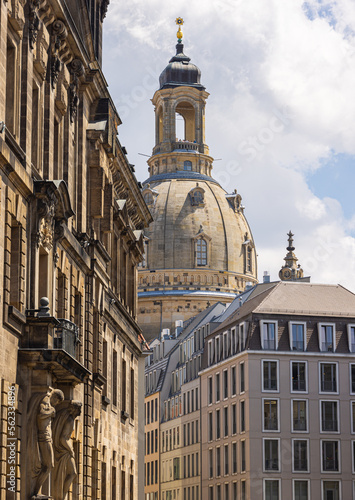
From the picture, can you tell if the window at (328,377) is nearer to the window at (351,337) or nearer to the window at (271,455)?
the window at (351,337)

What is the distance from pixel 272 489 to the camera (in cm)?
10694

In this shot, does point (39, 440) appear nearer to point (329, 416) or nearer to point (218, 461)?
point (329, 416)

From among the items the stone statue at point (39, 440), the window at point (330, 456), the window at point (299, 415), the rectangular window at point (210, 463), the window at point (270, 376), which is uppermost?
the window at point (270, 376)

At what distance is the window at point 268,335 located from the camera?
11038 cm

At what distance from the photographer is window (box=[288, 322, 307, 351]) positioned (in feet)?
363

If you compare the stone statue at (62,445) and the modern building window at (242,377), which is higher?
the modern building window at (242,377)

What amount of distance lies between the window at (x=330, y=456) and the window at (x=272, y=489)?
13.5ft

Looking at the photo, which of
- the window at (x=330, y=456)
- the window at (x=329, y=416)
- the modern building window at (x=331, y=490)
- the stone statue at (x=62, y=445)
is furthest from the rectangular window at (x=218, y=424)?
the stone statue at (x=62, y=445)

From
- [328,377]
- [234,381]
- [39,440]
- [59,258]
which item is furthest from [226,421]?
[39,440]

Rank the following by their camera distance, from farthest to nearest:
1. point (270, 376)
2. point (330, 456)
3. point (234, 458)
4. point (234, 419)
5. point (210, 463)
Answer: point (210, 463) → point (234, 419) → point (234, 458) → point (270, 376) → point (330, 456)

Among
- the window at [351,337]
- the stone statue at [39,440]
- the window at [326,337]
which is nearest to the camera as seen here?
the stone statue at [39,440]

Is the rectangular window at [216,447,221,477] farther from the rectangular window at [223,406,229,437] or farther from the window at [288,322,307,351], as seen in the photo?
the window at [288,322,307,351]

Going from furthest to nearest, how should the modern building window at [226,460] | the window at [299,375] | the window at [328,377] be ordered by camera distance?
the modern building window at [226,460]
the window at [328,377]
the window at [299,375]

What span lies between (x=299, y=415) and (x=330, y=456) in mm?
4243
